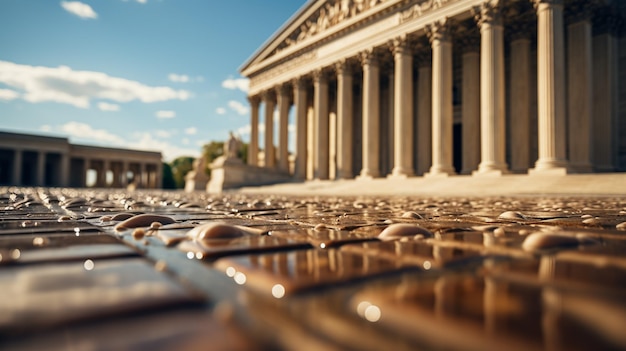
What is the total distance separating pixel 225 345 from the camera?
684 mm

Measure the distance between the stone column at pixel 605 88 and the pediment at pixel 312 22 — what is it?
1215 cm

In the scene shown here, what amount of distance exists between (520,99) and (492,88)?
13.8ft

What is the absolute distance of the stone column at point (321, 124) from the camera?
2991 cm

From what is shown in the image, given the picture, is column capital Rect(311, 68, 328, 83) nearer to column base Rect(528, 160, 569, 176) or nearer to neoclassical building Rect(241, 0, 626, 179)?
neoclassical building Rect(241, 0, 626, 179)

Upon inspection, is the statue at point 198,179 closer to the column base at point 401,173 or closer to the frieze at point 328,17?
the frieze at point 328,17

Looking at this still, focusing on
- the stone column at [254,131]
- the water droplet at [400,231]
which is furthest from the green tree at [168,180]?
the water droplet at [400,231]

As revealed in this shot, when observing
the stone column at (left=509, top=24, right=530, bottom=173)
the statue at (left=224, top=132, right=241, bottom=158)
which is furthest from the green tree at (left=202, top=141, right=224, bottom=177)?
the stone column at (left=509, top=24, right=530, bottom=173)

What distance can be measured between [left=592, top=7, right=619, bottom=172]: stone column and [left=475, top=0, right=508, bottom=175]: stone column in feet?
17.5

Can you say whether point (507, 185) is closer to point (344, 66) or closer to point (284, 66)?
point (344, 66)

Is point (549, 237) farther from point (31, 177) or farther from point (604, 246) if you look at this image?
point (31, 177)

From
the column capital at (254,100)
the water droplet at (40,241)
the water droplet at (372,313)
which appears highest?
the column capital at (254,100)

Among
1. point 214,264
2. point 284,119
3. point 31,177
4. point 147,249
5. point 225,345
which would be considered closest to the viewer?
point 225,345

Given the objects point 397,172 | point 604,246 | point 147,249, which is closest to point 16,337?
point 147,249

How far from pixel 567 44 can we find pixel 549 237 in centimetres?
2355
